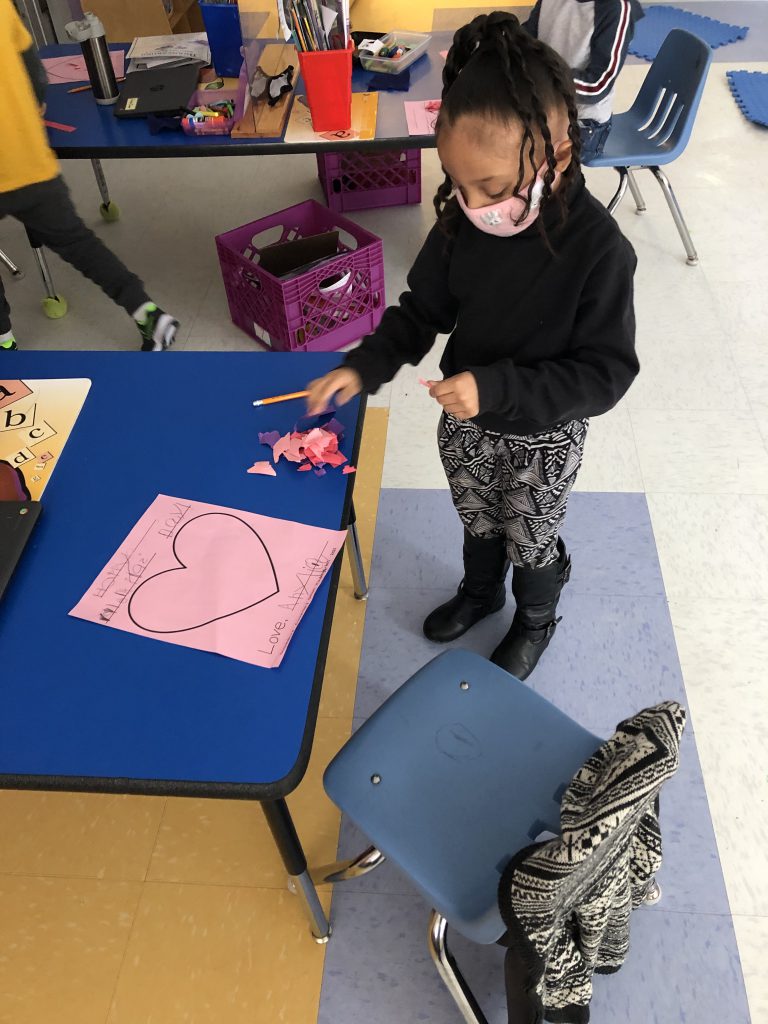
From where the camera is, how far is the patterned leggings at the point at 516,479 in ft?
4.54

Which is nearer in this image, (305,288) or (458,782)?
(458,782)

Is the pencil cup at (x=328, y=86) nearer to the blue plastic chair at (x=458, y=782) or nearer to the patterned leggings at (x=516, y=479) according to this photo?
the patterned leggings at (x=516, y=479)

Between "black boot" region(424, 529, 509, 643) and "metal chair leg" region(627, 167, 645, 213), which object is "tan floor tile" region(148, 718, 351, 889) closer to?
"black boot" region(424, 529, 509, 643)

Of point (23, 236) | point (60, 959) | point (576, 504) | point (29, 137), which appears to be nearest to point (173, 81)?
point (29, 137)

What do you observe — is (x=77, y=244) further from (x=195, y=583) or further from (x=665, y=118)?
(x=665, y=118)

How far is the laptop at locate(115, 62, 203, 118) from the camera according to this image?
2.34 metres

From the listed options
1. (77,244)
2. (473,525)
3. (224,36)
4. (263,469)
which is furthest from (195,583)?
(224,36)

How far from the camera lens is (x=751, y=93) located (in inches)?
155

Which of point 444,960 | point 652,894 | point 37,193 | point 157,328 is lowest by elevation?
point 652,894

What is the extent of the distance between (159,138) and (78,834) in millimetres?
1866

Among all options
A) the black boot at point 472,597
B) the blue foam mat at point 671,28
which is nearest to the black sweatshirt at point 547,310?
the black boot at point 472,597

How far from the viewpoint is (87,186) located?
360cm

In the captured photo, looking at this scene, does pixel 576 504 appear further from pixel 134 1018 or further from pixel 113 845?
pixel 134 1018

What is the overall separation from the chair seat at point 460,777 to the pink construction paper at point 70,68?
2.39m
